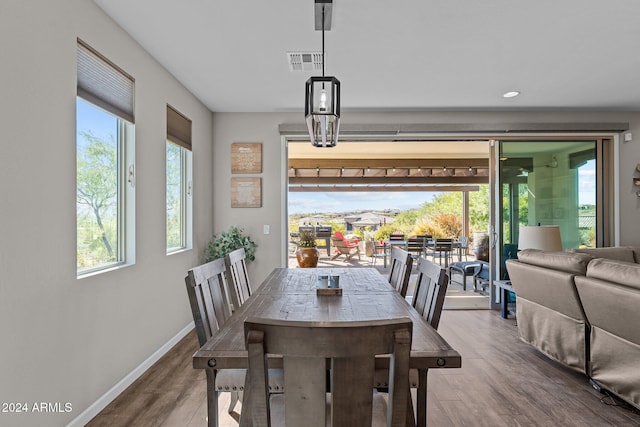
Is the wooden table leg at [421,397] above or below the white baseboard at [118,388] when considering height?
above

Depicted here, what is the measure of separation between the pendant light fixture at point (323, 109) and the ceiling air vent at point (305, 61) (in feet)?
1.96

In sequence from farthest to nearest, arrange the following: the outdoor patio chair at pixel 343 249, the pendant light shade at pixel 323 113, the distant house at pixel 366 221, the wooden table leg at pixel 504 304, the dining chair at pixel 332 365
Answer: the distant house at pixel 366 221 < the outdoor patio chair at pixel 343 249 < the wooden table leg at pixel 504 304 < the pendant light shade at pixel 323 113 < the dining chair at pixel 332 365

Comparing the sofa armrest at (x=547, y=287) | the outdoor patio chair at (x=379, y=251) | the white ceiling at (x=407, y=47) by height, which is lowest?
the outdoor patio chair at (x=379, y=251)

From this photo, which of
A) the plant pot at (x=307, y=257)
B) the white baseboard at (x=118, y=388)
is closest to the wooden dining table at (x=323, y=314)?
the white baseboard at (x=118, y=388)

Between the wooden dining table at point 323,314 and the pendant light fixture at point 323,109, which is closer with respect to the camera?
the wooden dining table at point 323,314

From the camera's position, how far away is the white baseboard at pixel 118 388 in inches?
83.8

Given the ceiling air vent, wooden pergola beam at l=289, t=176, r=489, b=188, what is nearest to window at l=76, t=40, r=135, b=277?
the ceiling air vent

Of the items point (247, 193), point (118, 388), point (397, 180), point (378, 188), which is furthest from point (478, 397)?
point (378, 188)

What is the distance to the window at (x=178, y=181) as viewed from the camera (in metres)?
3.55

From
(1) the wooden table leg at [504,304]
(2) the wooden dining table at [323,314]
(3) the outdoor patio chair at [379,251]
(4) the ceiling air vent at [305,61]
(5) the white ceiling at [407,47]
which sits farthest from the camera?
(3) the outdoor patio chair at [379,251]

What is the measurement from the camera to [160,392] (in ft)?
8.29

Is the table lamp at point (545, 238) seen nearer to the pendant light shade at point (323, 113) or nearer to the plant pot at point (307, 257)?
the plant pot at point (307, 257)

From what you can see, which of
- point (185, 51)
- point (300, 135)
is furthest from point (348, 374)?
point (300, 135)

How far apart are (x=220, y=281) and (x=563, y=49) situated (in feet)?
10.2
